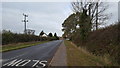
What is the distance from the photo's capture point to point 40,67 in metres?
11.4

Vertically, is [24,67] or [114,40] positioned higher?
[114,40]

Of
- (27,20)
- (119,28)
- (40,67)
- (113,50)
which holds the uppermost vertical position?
(27,20)

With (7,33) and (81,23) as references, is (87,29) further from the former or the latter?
(7,33)

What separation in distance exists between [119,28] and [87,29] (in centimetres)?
1507

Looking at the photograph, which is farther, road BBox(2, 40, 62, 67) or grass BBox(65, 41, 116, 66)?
road BBox(2, 40, 62, 67)

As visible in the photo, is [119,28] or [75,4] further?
[75,4]

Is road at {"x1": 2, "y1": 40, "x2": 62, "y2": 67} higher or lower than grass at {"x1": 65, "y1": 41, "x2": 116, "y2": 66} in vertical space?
lower

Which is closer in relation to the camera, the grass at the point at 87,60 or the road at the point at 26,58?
the grass at the point at 87,60

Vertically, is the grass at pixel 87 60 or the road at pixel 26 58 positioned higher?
the grass at pixel 87 60

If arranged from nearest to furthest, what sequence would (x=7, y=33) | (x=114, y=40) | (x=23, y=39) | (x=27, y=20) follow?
(x=114, y=40) < (x=7, y=33) < (x=23, y=39) < (x=27, y=20)

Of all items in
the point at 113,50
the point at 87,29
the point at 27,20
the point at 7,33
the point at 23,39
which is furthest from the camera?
the point at 27,20

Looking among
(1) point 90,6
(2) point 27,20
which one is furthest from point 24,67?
(2) point 27,20

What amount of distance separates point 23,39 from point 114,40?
4344cm

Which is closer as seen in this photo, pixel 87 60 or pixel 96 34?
pixel 87 60
